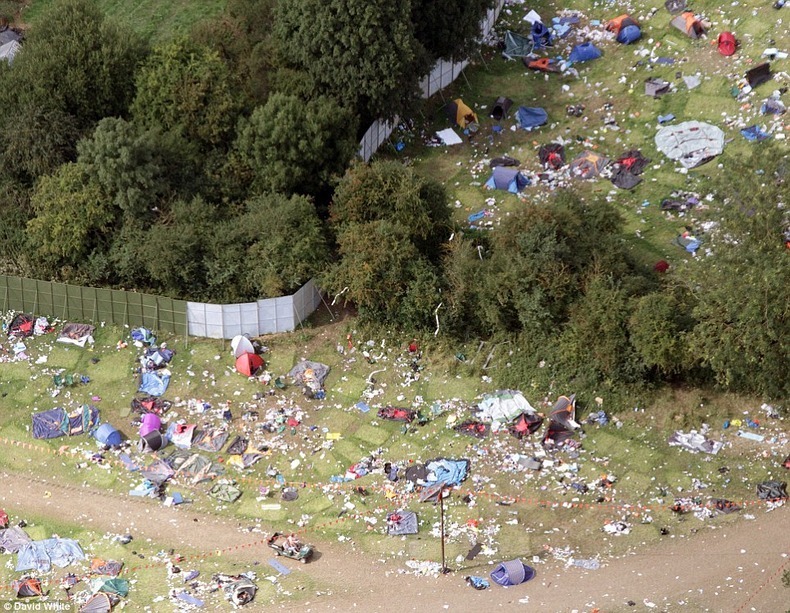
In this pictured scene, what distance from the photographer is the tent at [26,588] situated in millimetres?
31859

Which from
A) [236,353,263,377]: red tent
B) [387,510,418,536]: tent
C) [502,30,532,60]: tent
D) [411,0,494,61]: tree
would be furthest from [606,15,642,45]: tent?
[387,510,418,536]: tent

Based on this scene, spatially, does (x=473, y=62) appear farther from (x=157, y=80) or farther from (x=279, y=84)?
(x=157, y=80)

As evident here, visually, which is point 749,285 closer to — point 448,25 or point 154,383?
point 448,25

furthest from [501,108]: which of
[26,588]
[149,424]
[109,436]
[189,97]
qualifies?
[26,588]

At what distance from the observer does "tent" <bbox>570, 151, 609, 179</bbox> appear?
43250mm

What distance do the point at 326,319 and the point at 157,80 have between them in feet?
32.5

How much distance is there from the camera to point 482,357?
37.9 metres

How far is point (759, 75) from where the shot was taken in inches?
1754

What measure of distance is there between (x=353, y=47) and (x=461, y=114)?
18.9ft

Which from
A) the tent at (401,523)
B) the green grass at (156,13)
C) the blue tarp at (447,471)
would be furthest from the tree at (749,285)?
the green grass at (156,13)

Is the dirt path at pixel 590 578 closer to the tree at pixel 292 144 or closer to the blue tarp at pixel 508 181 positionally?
the tree at pixel 292 144

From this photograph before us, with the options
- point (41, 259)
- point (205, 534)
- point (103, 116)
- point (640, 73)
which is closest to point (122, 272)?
point (41, 259)

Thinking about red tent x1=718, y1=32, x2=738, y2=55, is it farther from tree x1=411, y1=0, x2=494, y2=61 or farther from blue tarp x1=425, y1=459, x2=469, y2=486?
blue tarp x1=425, y1=459, x2=469, y2=486

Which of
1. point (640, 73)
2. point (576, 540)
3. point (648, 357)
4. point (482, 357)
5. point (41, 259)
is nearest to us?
point (576, 540)
